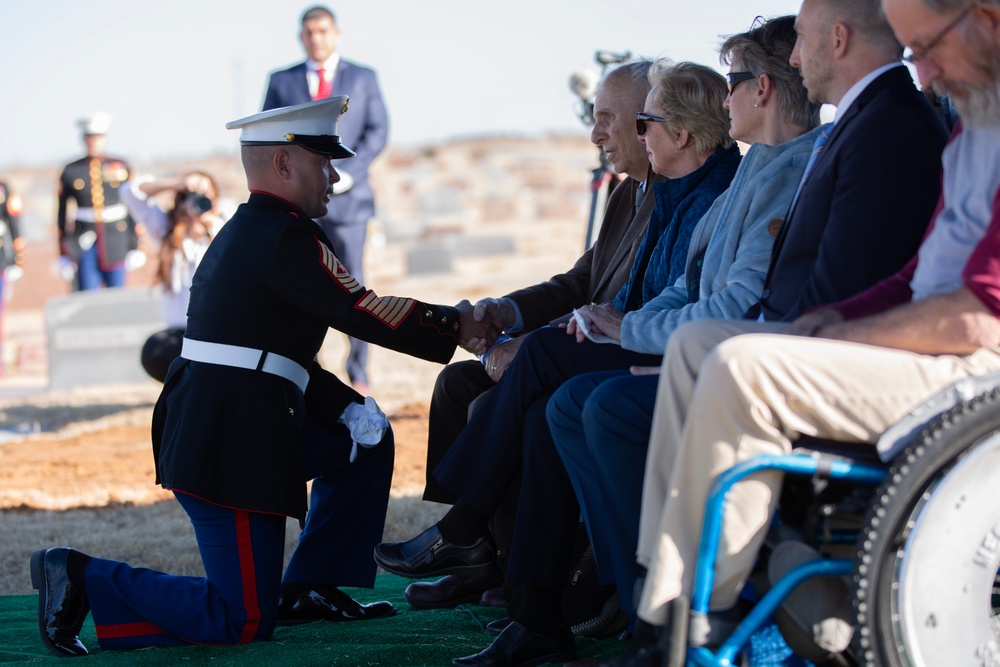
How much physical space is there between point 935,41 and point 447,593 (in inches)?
93.5

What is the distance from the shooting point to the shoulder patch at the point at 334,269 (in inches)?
145

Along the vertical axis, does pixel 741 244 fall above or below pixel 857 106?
below

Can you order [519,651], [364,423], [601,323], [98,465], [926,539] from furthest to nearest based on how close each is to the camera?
[98,465], [364,423], [601,323], [519,651], [926,539]

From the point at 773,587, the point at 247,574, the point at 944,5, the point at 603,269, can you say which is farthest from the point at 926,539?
the point at 603,269

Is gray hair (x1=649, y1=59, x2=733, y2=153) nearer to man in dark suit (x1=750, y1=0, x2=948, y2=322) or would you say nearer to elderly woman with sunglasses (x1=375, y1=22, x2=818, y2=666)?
elderly woman with sunglasses (x1=375, y1=22, x2=818, y2=666)

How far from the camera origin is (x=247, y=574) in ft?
11.7

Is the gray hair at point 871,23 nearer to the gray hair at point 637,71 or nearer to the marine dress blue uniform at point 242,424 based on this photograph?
the gray hair at point 637,71

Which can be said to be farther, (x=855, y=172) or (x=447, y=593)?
(x=447, y=593)

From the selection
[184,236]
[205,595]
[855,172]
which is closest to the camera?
[855,172]

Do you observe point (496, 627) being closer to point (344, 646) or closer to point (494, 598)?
point (494, 598)

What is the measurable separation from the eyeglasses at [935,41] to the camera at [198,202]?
19.8ft

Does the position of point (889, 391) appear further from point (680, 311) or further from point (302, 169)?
point (302, 169)

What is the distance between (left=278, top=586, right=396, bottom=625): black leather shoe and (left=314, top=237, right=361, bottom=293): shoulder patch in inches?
40.1

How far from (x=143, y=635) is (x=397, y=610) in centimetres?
86
